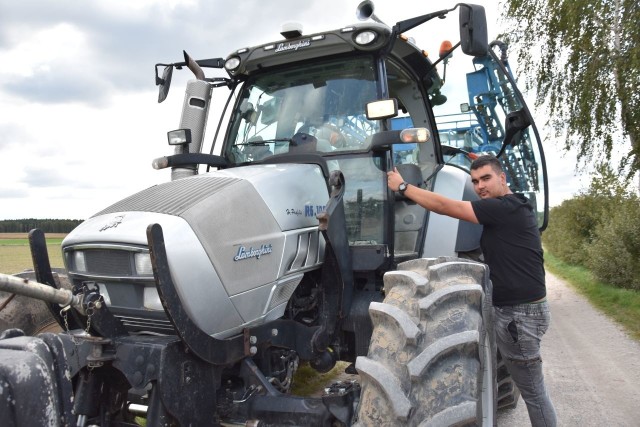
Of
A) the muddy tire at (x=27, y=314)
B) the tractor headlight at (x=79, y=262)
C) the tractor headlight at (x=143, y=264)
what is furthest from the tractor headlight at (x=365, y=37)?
the muddy tire at (x=27, y=314)

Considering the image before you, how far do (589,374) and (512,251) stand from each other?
141 inches

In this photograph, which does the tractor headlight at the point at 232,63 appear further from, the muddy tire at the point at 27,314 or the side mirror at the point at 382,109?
the muddy tire at the point at 27,314

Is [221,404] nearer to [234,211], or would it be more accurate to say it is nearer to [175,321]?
[175,321]

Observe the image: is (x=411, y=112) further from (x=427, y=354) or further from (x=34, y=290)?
(x=34, y=290)

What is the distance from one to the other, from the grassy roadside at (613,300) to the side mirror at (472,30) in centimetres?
655

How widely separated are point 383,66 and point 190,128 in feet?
4.91

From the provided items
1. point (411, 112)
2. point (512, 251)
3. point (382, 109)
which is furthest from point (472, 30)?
point (411, 112)

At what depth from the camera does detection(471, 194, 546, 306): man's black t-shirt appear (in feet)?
11.5

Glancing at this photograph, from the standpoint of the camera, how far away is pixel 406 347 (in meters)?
2.50

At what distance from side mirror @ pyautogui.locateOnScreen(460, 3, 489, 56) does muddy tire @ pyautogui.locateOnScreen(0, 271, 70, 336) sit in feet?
9.47

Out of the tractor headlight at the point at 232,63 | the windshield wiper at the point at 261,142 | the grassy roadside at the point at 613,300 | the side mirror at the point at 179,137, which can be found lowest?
the grassy roadside at the point at 613,300

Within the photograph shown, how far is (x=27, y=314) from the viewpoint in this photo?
3.88 metres

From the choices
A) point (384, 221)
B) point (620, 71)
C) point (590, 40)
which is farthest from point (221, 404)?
point (590, 40)

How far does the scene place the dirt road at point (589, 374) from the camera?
4883 millimetres
